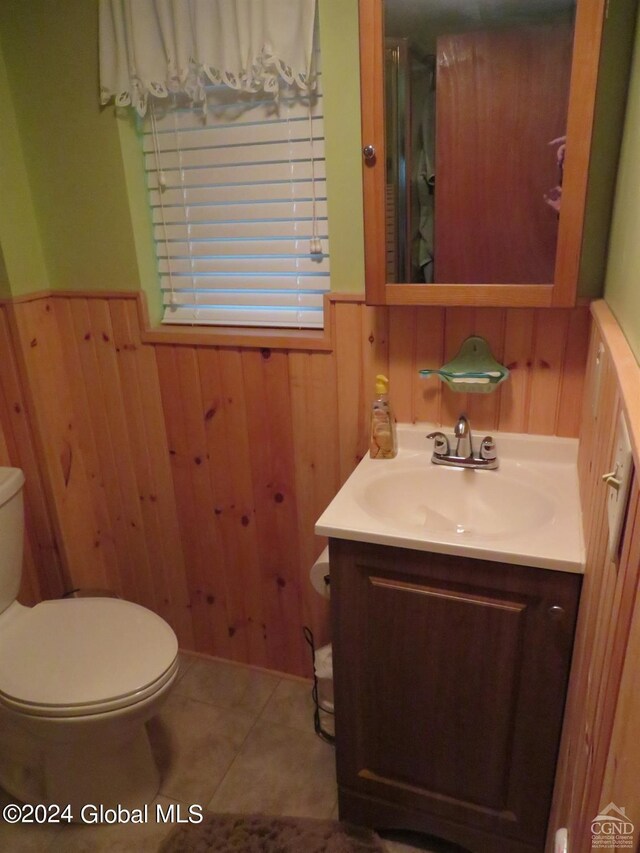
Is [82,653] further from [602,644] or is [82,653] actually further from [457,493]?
[602,644]

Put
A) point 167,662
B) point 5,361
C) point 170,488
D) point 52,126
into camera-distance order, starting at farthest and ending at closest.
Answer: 1. point 170,488
2. point 5,361
3. point 52,126
4. point 167,662

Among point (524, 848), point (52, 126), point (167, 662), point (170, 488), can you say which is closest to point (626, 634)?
point (524, 848)

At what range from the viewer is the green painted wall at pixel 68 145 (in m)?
1.57

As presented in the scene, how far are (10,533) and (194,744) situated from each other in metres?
0.82

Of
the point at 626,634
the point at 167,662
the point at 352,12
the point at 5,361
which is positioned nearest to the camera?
the point at 626,634

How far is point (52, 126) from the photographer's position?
1.65 meters

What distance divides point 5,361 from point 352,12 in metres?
1.31

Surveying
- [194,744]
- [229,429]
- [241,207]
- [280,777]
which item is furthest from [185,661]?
[241,207]

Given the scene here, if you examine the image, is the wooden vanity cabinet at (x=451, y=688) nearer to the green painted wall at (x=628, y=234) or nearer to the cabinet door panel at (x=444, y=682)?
the cabinet door panel at (x=444, y=682)

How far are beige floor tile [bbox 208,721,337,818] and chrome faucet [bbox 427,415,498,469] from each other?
3.11ft

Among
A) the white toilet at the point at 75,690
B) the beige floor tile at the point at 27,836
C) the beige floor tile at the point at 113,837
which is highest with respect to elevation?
the white toilet at the point at 75,690

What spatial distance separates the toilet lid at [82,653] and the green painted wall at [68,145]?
0.94 meters

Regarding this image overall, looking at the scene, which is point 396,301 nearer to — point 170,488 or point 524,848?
point 170,488

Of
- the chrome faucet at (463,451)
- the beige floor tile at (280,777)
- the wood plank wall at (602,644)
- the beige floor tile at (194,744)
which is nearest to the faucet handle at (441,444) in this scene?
the chrome faucet at (463,451)
